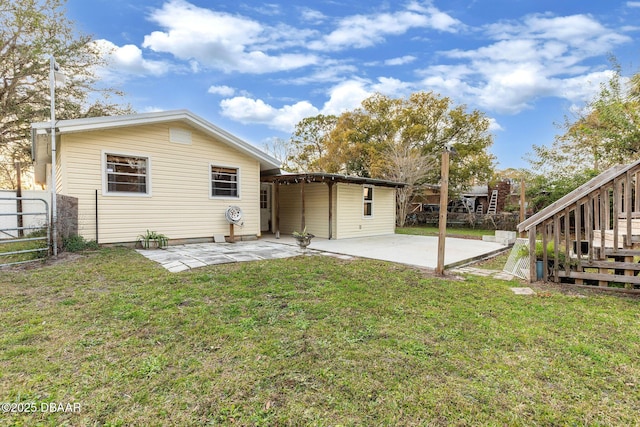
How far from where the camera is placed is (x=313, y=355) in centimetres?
235

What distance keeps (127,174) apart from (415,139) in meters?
16.5

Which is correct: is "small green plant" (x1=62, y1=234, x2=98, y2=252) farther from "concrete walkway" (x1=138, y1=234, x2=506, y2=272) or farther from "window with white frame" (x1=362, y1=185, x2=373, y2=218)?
"window with white frame" (x1=362, y1=185, x2=373, y2=218)

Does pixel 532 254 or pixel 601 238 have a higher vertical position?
pixel 601 238

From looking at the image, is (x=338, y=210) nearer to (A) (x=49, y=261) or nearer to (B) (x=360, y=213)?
(B) (x=360, y=213)

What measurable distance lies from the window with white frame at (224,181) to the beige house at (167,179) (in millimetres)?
30

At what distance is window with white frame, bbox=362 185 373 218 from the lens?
11.9 m

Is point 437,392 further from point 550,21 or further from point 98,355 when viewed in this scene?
point 550,21

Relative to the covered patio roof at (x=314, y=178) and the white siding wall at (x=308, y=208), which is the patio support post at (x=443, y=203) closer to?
the covered patio roof at (x=314, y=178)

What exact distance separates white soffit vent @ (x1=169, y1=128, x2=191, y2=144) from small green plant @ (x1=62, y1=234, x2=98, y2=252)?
3.25 meters

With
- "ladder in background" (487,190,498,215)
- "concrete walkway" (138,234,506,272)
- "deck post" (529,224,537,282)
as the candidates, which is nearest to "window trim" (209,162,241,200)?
"concrete walkway" (138,234,506,272)

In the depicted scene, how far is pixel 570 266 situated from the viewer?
4.70 meters

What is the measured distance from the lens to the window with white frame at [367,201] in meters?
11.9

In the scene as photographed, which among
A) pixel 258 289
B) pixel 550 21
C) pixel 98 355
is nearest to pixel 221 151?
pixel 258 289

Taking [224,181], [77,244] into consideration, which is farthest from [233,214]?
[77,244]
